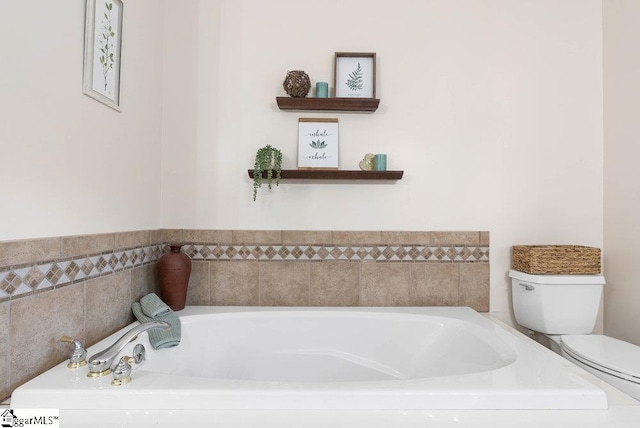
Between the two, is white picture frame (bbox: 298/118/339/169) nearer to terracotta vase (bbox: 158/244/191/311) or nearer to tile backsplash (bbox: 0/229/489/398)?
tile backsplash (bbox: 0/229/489/398)

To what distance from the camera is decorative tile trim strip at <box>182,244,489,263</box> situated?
6.42 feet

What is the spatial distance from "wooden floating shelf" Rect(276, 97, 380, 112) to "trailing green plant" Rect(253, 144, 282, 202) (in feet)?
0.83

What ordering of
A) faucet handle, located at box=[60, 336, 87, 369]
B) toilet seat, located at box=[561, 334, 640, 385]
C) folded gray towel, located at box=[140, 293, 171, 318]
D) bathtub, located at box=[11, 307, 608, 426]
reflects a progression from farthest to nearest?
folded gray towel, located at box=[140, 293, 171, 318] < toilet seat, located at box=[561, 334, 640, 385] < faucet handle, located at box=[60, 336, 87, 369] < bathtub, located at box=[11, 307, 608, 426]

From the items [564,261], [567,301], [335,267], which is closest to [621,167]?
[564,261]

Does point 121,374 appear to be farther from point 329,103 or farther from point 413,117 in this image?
point 413,117

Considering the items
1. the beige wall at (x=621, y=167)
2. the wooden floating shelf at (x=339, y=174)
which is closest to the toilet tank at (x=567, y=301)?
the beige wall at (x=621, y=167)

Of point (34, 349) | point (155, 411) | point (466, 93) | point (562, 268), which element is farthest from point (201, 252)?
point (562, 268)

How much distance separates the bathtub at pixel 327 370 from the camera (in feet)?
3.04

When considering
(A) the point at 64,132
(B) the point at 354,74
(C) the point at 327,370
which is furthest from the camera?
(B) the point at 354,74

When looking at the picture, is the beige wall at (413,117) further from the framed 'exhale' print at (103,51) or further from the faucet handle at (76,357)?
the faucet handle at (76,357)

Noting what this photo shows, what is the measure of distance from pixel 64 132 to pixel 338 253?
4.44ft

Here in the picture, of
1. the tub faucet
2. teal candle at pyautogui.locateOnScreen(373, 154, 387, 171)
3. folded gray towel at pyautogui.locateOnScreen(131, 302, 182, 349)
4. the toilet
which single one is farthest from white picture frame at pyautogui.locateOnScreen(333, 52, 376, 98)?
the tub faucet

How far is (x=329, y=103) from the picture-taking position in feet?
6.15

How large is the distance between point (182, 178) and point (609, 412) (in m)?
2.02
